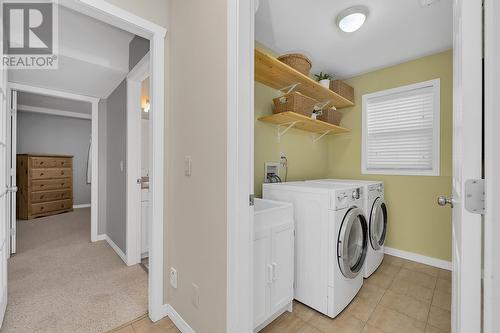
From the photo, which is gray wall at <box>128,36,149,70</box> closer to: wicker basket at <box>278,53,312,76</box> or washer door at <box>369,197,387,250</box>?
wicker basket at <box>278,53,312,76</box>

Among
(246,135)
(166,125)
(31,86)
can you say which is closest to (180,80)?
(166,125)

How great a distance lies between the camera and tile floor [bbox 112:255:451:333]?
1493 millimetres

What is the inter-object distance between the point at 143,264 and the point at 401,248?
301cm

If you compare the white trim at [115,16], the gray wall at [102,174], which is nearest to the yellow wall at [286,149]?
the white trim at [115,16]

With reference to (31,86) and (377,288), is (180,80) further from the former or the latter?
(31,86)

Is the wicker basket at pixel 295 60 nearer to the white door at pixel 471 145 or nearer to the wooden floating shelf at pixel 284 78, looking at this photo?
the wooden floating shelf at pixel 284 78

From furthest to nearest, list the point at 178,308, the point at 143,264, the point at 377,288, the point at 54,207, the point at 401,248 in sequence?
1. the point at 54,207
2. the point at 401,248
3. the point at 143,264
4. the point at 377,288
5. the point at 178,308

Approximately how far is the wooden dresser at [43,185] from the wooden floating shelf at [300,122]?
194 inches

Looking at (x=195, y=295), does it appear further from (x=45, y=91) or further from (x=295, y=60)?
(x=45, y=91)

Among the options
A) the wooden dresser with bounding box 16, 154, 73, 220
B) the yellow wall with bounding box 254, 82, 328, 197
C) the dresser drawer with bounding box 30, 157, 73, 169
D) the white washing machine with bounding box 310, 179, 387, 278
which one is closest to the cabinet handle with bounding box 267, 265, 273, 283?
the yellow wall with bounding box 254, 82, 328, 197

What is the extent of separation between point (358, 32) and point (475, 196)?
6.99ft

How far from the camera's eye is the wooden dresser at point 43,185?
4309 mm

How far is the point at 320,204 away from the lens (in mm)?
1631

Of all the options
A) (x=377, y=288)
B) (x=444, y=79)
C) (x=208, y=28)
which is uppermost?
(x=444, y=79)
